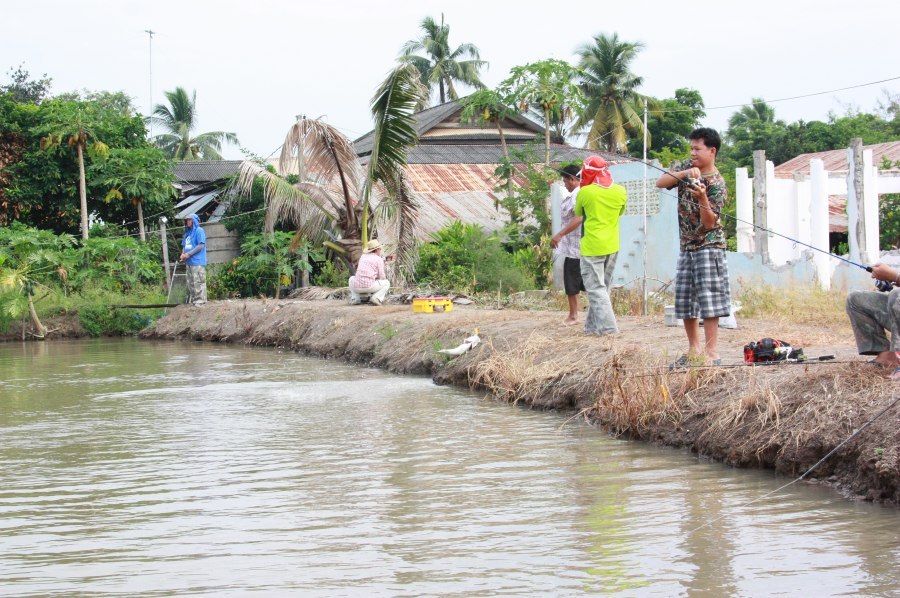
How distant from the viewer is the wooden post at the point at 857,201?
1374 centimetres

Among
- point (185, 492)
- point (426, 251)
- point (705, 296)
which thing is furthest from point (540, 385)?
point (426, 251)

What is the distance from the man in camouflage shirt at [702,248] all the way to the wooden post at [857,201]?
6.51 m

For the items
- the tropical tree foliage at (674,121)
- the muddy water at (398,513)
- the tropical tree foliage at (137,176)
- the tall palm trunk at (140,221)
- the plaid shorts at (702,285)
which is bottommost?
the muddy water at (398,513)

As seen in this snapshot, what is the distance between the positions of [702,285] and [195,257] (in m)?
12.8

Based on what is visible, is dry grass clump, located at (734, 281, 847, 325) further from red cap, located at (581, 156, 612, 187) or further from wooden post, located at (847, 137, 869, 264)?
red cap, located at (581, 156, 612, 187)

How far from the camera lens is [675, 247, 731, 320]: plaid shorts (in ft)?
26.2

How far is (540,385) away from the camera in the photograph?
30.8ft

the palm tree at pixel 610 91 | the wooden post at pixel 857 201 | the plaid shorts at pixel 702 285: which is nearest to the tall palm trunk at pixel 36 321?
the wooden post at pixel 857 201

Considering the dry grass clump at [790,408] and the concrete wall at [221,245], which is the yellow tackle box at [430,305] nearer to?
the dry grass clump at [790,408]

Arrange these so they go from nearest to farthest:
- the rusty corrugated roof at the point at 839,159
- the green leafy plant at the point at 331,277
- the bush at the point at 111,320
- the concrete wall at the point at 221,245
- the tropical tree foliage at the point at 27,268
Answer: the tropical tree foliage at the point at 27,268
the bush at the point at 111,320
the green leafy plant at the point at 331,277
the concrete wall at the point at 221,245
the rusty corrugated roof at the point at 839,159

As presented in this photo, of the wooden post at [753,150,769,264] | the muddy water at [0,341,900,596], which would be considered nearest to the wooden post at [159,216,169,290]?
the wooden post at [753,150,769,264]

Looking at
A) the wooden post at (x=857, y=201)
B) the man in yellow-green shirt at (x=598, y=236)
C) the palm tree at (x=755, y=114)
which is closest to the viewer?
the man in yellow-green shirt at (x=598, y=236)

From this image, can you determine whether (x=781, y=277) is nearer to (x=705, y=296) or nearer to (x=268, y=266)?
(x=705, y=296)

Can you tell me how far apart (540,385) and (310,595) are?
5223 mm
